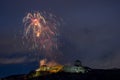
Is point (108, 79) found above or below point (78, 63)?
below

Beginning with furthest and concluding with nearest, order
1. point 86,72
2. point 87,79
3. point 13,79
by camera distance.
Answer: point 13,79 < point 86,72 < point 87,79

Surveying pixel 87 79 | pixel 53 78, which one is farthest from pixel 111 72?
pixel 53 78

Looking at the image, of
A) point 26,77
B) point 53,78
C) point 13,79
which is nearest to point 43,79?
point 53,78

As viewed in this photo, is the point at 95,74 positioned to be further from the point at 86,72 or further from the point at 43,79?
the point at 43,79

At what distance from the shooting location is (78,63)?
191 metres

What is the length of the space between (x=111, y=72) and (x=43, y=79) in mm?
41278

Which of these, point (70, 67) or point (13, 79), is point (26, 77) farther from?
point (70, 67)

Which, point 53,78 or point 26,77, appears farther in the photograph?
point 26,77

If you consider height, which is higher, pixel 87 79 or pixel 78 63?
pixel 78 63

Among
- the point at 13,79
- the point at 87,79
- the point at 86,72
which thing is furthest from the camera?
the point at 13,79

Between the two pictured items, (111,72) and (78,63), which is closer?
(111,72)

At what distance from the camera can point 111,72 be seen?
580 feet

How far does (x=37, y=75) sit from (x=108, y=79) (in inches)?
1698

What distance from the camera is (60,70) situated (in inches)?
7298
